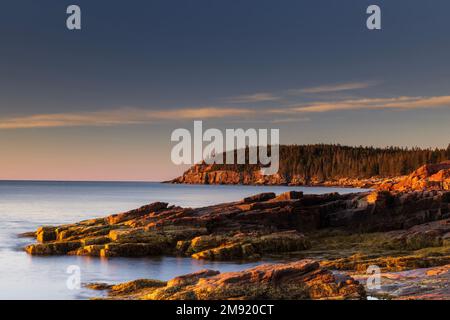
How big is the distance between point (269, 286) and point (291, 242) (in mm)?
18316

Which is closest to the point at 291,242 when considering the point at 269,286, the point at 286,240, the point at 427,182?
the point at 286,240

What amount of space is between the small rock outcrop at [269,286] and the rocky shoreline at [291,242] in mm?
35

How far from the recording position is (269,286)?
1866 cm

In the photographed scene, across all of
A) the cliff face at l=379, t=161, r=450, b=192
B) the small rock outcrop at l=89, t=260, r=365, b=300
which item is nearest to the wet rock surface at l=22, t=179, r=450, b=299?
the small rock outcrop at l=89, t=260, r=365, b=300

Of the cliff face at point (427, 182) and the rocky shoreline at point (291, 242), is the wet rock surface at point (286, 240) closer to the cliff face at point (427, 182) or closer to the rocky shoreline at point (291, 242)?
the rocky shoreline at point (291, 242)

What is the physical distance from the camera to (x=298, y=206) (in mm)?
44594

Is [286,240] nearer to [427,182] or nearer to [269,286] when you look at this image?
[269,286]

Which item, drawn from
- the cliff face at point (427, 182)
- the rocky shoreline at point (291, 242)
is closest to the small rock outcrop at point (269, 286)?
the rocky shoreline at point (291, 242)

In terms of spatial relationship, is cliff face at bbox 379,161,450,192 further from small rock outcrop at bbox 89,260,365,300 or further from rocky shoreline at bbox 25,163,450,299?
small rock outcrop at bbox 89,260,365,300

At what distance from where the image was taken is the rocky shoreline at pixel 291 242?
1888 centimetres

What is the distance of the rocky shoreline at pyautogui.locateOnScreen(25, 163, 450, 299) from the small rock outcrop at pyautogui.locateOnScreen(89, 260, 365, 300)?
35mm
